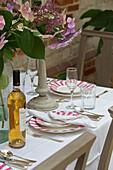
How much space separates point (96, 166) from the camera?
1593 mm

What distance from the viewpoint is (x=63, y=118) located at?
1622mm

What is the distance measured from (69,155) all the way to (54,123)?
0.70 meters

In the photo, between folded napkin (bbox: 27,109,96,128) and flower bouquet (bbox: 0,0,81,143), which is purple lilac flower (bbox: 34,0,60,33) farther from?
folded napkin (bbox: 27,109,96,128)

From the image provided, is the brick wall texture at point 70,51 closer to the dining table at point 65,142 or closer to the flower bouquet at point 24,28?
the dining table at point 65,142

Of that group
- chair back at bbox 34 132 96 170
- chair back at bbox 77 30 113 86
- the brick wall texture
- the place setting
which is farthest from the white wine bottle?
the brick wall texture

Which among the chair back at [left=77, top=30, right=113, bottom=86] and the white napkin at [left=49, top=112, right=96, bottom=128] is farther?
the chair back at [left=77, top=30, right=113, bottom=86]

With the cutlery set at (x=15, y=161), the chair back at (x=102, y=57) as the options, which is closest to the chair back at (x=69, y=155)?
the cutlery set at (x=15, y=161)

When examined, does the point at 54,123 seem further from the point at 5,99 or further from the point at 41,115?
the point at 5,99

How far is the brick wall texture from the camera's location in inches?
135

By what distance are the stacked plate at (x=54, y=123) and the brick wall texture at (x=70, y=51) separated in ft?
5.66

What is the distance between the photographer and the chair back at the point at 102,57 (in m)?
2.80

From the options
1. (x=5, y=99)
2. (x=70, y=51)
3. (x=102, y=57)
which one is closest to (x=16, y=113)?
(x=5, y=99)

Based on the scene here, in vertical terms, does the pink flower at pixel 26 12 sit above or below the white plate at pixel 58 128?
above

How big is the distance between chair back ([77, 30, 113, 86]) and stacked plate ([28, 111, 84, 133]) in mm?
1172
